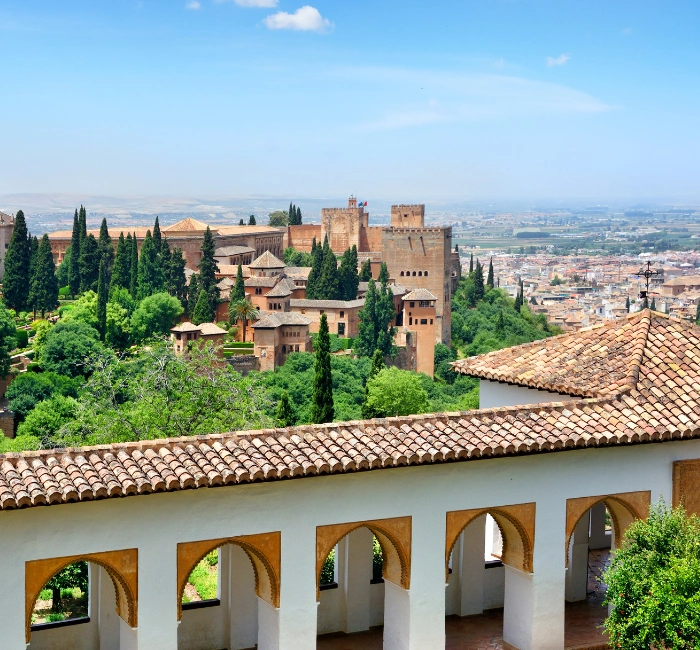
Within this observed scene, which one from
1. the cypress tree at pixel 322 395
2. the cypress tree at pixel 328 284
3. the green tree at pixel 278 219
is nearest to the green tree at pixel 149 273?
the cypress tree at pixel 328 284

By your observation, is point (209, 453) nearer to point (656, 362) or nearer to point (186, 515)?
point (186, 515)

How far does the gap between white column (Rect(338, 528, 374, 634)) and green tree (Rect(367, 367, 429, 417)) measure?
115 feet

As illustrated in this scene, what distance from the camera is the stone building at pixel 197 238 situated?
76125mm

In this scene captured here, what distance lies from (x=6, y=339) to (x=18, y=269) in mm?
8168

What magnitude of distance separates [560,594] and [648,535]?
54.0 inches

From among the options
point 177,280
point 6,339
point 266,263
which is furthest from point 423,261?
point 6,339

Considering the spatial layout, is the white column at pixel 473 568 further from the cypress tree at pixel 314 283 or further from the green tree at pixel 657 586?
the cypress tree at pixel 314 283

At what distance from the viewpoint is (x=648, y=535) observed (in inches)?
409

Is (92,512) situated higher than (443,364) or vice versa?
(92,512)

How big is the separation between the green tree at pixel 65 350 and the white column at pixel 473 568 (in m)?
40.2

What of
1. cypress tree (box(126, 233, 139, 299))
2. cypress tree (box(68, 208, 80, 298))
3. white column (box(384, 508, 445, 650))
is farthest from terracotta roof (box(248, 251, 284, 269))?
white column (box(384, 508, 445, 650))

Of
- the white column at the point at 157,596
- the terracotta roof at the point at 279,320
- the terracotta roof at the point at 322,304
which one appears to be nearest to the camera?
the white column at the point at 157,596

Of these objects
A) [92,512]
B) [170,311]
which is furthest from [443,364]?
[92,512]

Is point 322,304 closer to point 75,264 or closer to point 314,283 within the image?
point 314,283
